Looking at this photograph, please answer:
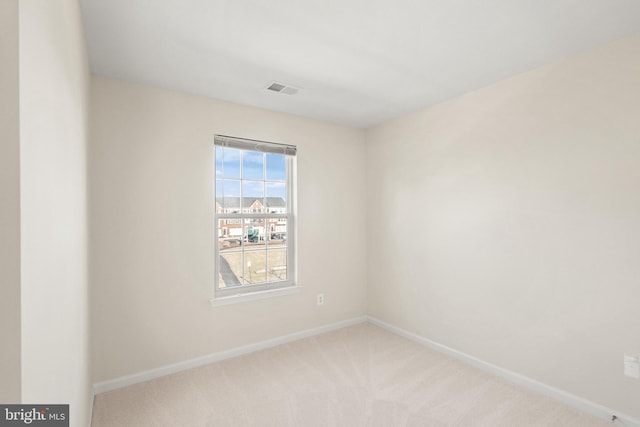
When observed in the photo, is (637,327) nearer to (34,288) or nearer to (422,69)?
(422,69)

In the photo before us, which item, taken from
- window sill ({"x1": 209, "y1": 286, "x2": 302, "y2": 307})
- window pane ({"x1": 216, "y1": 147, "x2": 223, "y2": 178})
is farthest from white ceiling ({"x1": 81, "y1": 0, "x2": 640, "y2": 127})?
window sill ({"x1": 209, "y1": 286, "x2": 302, "y2": 307})

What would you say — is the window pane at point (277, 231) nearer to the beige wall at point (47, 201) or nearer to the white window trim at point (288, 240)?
the white window trim at point (288, 240)

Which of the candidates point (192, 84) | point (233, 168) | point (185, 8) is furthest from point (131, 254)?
point (185, 8)

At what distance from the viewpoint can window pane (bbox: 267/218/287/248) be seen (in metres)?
3.48

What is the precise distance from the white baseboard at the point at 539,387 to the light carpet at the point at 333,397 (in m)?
0.05

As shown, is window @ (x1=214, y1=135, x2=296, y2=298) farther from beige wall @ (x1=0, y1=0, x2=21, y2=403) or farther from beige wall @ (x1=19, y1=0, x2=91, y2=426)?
beige wall @ (x1=0, y1=0, x2=21, y2=403)

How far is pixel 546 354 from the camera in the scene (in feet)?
7.97

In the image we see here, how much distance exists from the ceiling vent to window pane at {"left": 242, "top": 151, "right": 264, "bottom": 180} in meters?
0.76

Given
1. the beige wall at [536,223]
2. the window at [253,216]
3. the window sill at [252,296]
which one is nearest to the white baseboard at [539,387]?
the beige wall at [536,223]

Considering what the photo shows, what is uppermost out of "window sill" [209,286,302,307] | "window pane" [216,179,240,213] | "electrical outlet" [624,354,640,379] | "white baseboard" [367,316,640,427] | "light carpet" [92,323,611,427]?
"window pane" [216,179,240,213]

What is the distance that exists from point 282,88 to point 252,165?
905 millimetres

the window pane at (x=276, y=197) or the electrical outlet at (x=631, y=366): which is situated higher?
the window pane at (x=276, y=197)

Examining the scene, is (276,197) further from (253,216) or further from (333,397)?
(333,397)

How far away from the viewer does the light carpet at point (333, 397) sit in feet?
7.04
